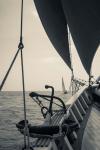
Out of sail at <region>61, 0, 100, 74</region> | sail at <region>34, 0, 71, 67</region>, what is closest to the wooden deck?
sail at <region>61, 0, 100, 74</region>

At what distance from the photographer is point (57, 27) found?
1430 centimetres

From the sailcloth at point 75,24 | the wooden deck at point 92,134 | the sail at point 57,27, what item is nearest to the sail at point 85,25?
the sailcloth at point 75,24

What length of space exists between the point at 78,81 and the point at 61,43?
18.4ft

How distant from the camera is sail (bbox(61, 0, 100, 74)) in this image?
902 centimetres

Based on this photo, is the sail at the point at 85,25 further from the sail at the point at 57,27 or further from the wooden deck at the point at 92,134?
the sail at the point at 57,27

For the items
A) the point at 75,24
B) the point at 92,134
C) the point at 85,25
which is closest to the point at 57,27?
the point at 75,24

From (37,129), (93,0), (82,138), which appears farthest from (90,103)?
(37,129)

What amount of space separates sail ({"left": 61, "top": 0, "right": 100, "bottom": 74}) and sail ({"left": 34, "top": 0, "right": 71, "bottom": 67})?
306cm

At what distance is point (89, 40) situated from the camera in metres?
10.3

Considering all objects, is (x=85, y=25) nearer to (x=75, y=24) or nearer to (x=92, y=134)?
(x=75, y=24)

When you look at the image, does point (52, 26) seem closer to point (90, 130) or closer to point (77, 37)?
point (77, 37)

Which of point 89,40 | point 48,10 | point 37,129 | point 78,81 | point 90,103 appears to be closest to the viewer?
point 37,129

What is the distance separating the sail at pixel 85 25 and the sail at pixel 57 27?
3.06m

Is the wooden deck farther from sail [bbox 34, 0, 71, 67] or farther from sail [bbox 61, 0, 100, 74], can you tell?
sail [bbox 34, 0, 71, 67]
